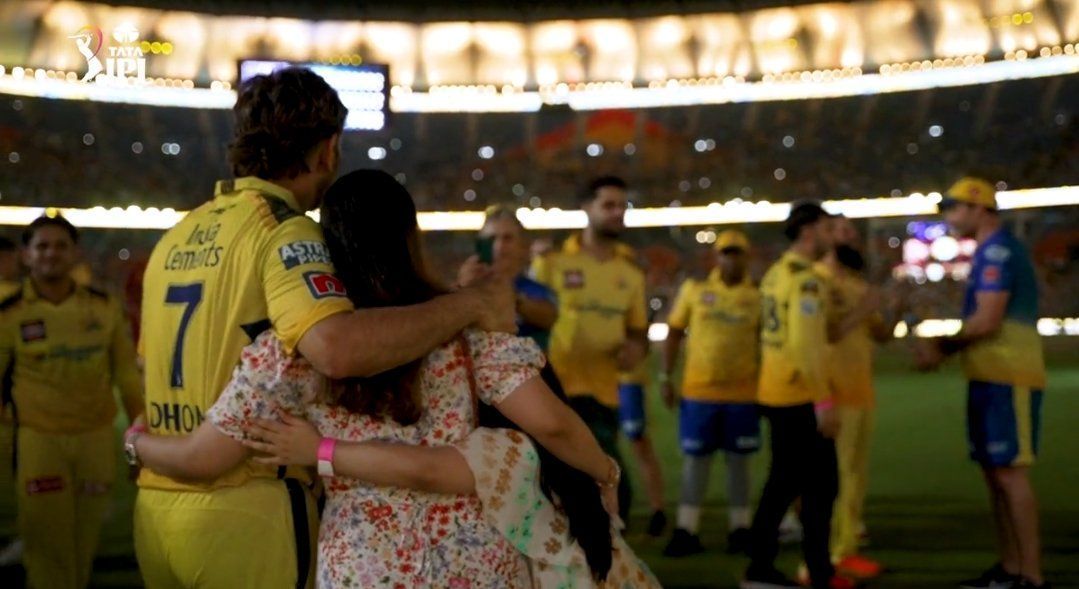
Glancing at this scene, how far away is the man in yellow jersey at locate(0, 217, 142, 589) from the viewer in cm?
569

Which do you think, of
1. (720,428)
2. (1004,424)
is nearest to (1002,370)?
(1004,424)

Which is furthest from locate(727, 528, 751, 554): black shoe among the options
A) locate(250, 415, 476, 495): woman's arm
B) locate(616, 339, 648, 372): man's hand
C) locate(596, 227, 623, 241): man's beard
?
locate(250, 415, 476, 495): woman's arm

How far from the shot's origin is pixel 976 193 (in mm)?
6598

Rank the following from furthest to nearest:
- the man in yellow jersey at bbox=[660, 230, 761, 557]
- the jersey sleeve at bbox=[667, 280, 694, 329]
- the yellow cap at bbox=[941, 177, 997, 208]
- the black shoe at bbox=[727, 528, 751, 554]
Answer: the jersey sleeve at bbox=[667, 280, 694, 329] → the man in yellow jersey at bbox=[660, 230, 761, 557] → the black shoe at bbox=[727, 528, 751, 554] → the yellow cap at bbox=[941, 177, 997, 208]

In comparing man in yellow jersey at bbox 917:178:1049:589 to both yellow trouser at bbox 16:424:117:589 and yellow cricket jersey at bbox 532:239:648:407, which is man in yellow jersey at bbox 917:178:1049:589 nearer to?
yellow cricket jersey at bbox 532:239:648:407

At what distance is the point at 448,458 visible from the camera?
247 centimetres

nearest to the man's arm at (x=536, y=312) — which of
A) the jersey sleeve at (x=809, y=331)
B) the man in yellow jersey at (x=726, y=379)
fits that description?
the jersey sleeve at (x=809, y=331)

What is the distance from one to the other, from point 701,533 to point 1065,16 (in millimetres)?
35746

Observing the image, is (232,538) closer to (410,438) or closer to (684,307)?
(410,438)

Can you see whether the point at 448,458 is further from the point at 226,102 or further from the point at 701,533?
the point at 226,102

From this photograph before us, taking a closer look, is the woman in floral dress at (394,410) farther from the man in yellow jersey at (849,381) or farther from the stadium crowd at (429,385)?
the man in yellow jersey at (849,381)

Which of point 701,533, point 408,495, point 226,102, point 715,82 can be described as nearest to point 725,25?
point 715,82

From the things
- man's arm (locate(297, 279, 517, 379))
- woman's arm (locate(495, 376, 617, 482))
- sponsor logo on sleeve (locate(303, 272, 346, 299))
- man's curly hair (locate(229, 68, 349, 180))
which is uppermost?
man's curly hair (locate(229, 68, 349, 180))

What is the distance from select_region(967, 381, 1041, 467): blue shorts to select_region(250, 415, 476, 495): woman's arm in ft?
15.0
